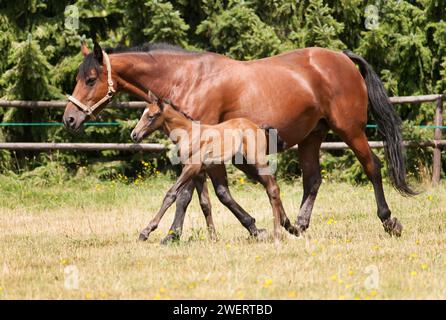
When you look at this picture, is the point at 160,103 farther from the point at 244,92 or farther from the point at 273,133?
the point at 273,133

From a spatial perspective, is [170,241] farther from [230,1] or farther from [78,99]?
[230,1]

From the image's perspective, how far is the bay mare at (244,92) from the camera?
778cm

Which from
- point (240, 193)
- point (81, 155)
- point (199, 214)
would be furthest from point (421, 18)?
point (81, 155)

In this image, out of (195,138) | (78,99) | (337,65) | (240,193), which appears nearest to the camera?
(195,138)

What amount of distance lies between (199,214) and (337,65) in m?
2.84

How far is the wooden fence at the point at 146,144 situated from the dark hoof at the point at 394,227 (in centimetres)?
413

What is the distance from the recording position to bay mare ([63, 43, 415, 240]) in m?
7.78

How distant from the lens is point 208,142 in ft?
23.8

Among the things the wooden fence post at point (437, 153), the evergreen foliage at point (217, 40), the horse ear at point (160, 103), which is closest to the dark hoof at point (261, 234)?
the horse ear at point (160, 103)

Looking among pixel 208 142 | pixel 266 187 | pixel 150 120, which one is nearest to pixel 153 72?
pixel 150 120

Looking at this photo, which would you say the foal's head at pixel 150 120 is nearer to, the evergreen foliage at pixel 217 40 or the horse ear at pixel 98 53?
the horse ear at pixel 98 53

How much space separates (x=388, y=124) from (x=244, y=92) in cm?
185

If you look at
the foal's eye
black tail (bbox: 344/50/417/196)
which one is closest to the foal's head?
the foal's eye
